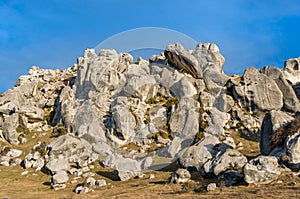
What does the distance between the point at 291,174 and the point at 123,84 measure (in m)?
38.3

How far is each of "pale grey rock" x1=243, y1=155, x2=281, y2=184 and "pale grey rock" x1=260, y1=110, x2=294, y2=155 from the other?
654cm

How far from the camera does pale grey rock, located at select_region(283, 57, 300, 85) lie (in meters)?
55.1

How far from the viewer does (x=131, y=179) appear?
105 ft

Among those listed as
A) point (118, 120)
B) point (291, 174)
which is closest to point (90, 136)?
point (118, 120)

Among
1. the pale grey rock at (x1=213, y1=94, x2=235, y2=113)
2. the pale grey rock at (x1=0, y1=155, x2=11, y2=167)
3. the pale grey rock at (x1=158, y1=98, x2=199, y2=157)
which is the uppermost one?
the pale grey rock at (x1=213, y1=94, x2=235, y2=113)

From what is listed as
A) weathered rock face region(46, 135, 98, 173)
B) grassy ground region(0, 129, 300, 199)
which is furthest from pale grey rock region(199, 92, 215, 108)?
weathered rock face region(46, 135, 98, 173)

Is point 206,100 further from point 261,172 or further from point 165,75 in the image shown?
point 261,172

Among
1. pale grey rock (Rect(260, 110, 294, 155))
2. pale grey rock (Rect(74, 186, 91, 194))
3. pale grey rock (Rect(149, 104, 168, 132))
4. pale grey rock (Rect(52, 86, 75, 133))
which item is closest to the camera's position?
pale grey rock (Rect(74, 186, 91, 194))

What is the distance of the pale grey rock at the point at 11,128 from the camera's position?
166 feet

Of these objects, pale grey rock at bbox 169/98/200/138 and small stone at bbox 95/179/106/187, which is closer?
small stone at bbox 95/179/106/187

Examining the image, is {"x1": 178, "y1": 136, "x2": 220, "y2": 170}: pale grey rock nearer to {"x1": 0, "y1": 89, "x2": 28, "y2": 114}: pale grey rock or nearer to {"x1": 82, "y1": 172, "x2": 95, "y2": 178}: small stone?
{"x1": 82, "y1": 172, "x2": 95, "y2": 178}: small stone

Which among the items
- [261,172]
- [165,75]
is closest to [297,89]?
[165,75]

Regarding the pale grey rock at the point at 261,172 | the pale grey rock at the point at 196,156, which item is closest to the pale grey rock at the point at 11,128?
the pale grey rock at the point at 196,156

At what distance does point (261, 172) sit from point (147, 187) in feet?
30.1
